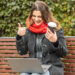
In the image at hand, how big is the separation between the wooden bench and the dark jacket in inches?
16.3

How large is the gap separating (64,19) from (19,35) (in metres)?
2.39

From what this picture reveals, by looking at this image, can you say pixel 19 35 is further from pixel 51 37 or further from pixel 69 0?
pixel 69 0

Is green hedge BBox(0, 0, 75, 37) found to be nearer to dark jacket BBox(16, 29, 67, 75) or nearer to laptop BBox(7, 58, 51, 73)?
dark jacket BBox(16, 29, 67, 75)

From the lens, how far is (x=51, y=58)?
369 cm

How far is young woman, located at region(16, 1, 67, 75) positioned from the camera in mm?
→ 3648

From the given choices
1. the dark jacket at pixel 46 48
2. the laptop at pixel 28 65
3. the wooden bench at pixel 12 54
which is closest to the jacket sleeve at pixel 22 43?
the dark jacket at pixel 46 48

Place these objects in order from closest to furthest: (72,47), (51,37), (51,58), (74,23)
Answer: (51,37) → (51,58) → (72,47) → (74,23)

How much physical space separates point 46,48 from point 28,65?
1.17 feet

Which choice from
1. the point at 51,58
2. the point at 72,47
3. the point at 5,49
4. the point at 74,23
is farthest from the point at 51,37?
the point at 74,23

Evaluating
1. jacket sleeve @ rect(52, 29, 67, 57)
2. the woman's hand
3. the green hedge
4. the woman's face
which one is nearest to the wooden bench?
jacket sleeve @ rect(52, 29, 67, 57)

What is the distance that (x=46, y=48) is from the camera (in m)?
3.68

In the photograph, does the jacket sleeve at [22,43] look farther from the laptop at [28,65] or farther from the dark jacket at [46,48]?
the laptop at [28,65]

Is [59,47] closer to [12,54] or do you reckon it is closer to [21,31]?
[21,31]

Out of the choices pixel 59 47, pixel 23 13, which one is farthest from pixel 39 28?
pixel 23 13
